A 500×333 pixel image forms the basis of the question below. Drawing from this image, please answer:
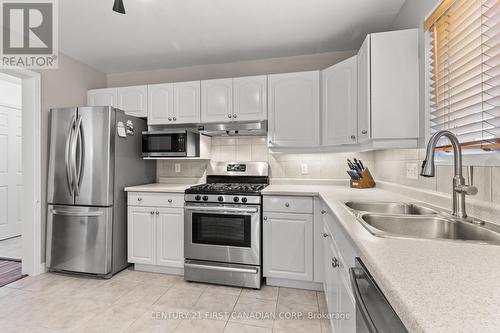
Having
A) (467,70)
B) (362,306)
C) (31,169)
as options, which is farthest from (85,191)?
(467,70)

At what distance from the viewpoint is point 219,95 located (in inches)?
105

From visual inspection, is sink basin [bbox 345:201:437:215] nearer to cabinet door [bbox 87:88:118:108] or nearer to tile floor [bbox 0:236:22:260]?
cabinet door [bbox 87:88:118:108]

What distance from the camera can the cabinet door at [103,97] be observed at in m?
2.97

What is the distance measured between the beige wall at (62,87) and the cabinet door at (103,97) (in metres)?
0.12

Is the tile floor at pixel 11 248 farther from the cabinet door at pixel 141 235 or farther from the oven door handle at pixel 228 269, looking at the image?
the oven door handle at pixel 228 269

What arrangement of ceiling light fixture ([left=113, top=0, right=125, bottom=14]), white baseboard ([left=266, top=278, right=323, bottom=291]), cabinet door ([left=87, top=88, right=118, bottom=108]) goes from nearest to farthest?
ceiling light fixture ([left=113, top=0, right=125, bottom=14]) → white baseboard ([left=266, top=278, right=323, bottom=291]) → cabinet door ([left=87, top=88, right=118, bottom=108])

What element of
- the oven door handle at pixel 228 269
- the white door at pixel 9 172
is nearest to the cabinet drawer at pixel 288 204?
the oven door handle at pixel 228 269

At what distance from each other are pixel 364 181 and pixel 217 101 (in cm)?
179

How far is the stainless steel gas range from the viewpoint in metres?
2.25

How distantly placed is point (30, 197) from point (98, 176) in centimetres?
80

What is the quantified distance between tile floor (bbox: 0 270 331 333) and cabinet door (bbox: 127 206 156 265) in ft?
0.71

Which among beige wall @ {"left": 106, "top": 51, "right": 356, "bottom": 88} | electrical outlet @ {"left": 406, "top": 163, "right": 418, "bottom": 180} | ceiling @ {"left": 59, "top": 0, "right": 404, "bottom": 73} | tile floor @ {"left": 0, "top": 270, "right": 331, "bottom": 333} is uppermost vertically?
ceiling @ {"left": 59, "top": 0, "right": 404, "bottom": 73}

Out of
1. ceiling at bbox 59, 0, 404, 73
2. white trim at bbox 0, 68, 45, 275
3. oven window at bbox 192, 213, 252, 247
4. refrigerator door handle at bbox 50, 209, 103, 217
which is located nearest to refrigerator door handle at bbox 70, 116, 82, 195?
refrigerator door handle at bbox 50, 209, 103, 217

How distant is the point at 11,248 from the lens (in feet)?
10.8
